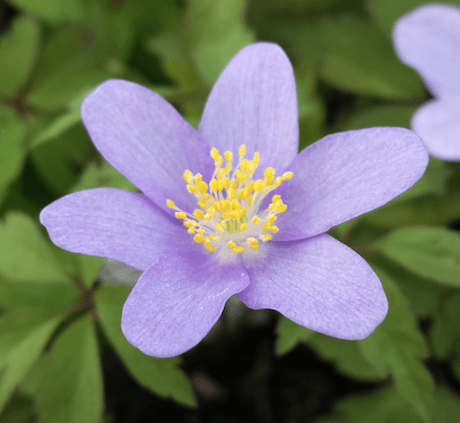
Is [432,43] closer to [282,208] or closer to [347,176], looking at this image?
[347,176]

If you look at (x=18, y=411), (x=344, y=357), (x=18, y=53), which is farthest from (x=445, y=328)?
(x=18, y=53)

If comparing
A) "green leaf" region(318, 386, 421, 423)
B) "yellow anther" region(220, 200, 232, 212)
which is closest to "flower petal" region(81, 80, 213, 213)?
"yellow anther" region(220, 200, 232, 212)

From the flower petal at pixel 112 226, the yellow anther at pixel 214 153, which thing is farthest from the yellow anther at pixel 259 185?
the flower petal at pixel 112 226

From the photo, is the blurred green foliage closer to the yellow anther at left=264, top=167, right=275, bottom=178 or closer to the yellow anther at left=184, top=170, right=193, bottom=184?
the yellow anther at left=184, top=170, right=193, bottom=184

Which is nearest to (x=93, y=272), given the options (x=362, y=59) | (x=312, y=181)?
(x=312, y=181)

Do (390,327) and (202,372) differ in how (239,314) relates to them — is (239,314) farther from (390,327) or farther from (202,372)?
(390,327)

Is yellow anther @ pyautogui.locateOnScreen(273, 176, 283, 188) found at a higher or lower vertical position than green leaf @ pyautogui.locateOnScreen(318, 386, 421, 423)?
higher

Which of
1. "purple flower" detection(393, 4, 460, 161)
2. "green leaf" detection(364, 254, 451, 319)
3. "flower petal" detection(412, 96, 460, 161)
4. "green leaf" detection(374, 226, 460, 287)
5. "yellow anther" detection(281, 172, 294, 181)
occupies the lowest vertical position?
"green leaf" detection(364, 254, 451, 319)

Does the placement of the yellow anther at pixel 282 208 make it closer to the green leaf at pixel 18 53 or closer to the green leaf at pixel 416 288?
the green leaf at pixel 416 288
